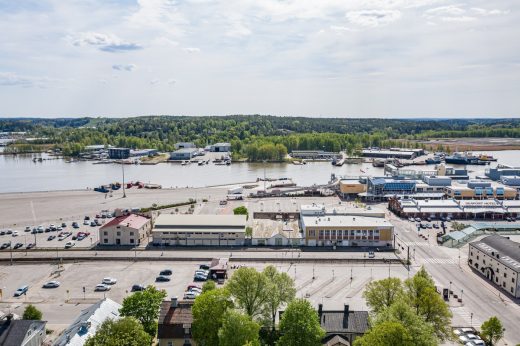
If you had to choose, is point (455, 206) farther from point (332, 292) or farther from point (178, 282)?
point (178, 282)

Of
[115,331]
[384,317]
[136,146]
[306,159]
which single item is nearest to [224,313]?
[115,331]

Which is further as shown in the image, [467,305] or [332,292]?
[332,292]

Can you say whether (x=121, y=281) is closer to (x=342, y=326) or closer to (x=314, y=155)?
(x=342, y=326)

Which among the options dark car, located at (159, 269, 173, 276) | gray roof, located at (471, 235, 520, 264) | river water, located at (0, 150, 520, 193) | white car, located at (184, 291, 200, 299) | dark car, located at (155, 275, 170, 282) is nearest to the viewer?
white car, located at (184, 291, 200, 299)

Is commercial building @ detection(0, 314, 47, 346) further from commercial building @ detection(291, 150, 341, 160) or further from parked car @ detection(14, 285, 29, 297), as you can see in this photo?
commercial building @ detection(291, 150, 341, 160)

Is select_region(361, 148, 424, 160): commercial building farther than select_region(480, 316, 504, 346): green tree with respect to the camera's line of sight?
Yes

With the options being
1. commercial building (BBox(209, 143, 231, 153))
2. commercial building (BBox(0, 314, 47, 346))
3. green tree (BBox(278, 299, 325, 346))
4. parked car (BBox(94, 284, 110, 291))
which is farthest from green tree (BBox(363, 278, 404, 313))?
commercial building (BBox(209, 143, 231, 153))
